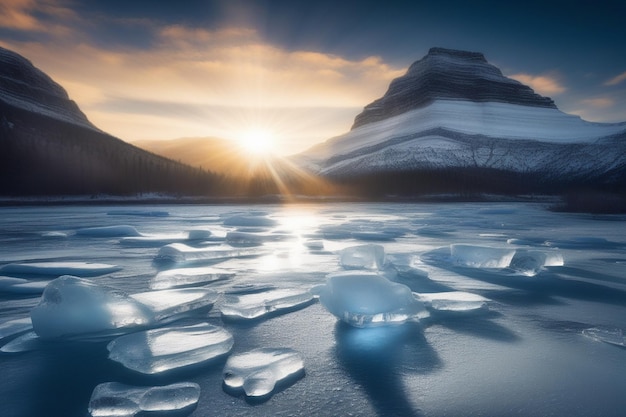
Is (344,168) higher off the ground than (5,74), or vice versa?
(5,74)

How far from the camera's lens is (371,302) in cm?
470

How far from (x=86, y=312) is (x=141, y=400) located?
1.87 metres

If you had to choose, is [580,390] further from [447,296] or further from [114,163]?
[114,163]

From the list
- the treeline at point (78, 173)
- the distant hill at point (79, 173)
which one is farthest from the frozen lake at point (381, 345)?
the treeline at point (78, 173)

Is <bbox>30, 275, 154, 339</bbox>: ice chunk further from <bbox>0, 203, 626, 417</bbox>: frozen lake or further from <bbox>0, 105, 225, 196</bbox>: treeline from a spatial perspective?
<bbox>0, 105, 225, 196</bbox>: treeline

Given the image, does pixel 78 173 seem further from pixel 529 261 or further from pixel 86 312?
pixel 529 261

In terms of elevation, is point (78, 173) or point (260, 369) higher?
point (78, 173)

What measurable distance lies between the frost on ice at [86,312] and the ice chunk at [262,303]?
85 centimetres

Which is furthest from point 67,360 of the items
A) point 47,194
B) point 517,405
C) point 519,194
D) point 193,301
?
point 519,194

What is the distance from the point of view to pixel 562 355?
4008mm

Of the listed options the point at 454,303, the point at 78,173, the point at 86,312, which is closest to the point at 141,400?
the point at 86,312

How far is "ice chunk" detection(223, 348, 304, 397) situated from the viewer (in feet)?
10.5

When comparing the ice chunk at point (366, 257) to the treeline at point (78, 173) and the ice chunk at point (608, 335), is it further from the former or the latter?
the treeline at point (78, 173)

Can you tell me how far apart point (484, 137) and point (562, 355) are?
665ft
